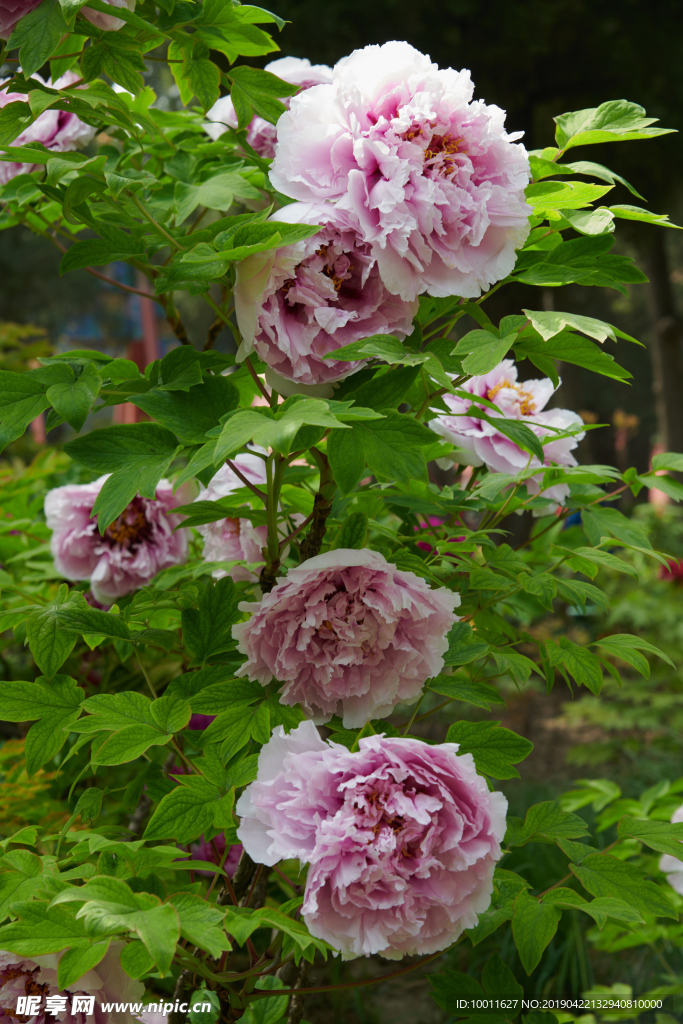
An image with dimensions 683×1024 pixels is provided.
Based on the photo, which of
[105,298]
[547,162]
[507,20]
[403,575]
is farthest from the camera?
[105,298]

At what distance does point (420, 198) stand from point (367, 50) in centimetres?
18

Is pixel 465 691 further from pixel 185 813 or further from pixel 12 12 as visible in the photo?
pixel 12 12

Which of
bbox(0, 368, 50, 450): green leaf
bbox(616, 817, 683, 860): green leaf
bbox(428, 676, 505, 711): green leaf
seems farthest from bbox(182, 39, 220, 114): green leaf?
bbox(616, 817, 683, 860): green leaf

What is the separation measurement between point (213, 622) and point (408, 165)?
55 centimetres

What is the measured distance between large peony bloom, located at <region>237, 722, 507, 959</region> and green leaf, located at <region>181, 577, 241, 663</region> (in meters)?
0.22

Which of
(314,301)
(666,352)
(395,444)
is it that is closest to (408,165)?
(314,301)

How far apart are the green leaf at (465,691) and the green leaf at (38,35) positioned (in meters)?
0.79

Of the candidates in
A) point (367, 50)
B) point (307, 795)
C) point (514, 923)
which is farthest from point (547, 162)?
point (514, 923)

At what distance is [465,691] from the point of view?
0.96 m

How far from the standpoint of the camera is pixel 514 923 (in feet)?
3.04

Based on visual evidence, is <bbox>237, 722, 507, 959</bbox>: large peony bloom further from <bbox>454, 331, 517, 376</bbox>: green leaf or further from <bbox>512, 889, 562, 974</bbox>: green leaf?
<bbox>454, 331, 517, 376</bbox>: green leaf

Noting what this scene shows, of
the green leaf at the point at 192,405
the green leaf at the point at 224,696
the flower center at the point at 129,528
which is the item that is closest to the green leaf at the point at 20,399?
the green leaf at the point at 192,405

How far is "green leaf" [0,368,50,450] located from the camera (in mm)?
861

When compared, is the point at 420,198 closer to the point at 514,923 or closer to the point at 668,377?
the point at 514,923
